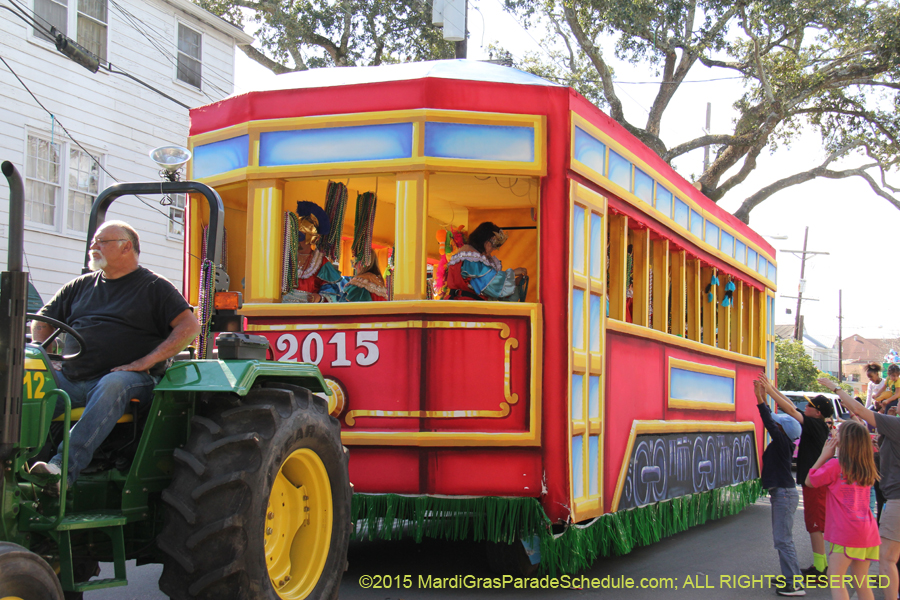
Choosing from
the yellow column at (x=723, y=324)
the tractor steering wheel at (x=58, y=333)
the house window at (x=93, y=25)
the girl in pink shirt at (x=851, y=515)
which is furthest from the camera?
the house window at (x=93, y=25)

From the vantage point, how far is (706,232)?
32.3 ft

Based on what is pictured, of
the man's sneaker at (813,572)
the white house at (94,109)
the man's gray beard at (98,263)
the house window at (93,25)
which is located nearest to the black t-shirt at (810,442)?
the man's sneaker at (813,572)

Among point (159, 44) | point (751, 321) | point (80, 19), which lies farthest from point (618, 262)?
point (159, 44)

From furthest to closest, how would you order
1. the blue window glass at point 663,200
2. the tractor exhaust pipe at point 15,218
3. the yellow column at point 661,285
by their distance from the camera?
1. the yellow column at point 661,285
2. the blue window glass at point 663,200
3. the tractor exhaust pipe at point 15,218

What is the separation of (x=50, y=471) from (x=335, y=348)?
2836 mm

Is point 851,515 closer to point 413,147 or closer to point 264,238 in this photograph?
point 413,147

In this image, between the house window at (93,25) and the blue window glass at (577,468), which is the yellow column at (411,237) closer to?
the blue window glass at (577,468)

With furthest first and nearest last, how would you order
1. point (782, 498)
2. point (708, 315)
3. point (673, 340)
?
point (708, 315) < point (673, 340) < point (782, 498)

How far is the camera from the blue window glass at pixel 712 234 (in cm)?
992

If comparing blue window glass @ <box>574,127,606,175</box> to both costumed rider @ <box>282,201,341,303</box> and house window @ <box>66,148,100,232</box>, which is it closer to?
costumed rider @ <box>282,201,341,303</box>

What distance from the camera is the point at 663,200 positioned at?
8.26 m

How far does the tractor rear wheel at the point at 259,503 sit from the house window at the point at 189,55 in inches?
537

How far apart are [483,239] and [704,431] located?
367 cm

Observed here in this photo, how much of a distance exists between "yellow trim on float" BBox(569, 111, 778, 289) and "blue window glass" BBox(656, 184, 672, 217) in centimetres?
5
